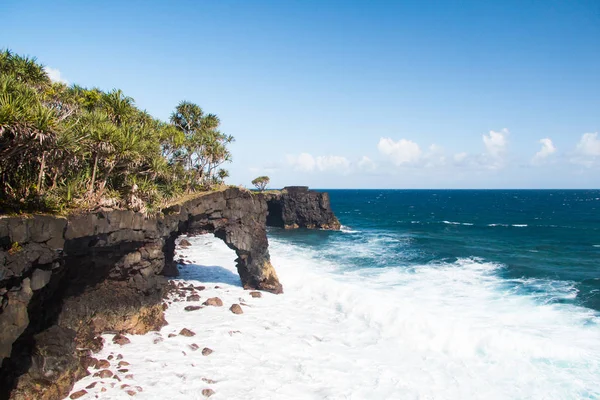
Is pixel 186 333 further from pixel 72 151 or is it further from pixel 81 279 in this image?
pixel 72 151

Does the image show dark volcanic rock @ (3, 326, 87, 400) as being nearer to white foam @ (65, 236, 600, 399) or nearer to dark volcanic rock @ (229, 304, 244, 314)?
white foam @ (65, 236, 600, 399)

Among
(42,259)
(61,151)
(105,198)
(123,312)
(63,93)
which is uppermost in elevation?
(63,93)

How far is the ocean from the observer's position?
1560cm

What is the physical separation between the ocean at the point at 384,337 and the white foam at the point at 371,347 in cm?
7

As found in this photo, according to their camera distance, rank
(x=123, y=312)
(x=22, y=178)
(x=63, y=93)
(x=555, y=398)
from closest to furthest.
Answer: (x=22, y=178) → (x=555, y=398) → (x=123, y=312) → (x=63, y=93)

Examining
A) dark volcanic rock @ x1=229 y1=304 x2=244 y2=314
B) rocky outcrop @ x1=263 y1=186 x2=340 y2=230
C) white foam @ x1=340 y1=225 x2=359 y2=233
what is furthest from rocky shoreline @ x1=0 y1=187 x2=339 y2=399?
rocky outcrop @ x1=263 y1=186 x2=340 y2=230

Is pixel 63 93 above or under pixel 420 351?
above

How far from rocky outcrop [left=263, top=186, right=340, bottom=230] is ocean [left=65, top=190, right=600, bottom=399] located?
33291 mm

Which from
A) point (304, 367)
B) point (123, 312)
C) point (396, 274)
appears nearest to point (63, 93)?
point (123, 312)

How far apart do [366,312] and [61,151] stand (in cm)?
1849

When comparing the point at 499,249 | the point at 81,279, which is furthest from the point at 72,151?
the point at 499,249

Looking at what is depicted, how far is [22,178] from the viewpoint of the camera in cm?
1408

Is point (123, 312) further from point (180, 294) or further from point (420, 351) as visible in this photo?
point (420, 351)

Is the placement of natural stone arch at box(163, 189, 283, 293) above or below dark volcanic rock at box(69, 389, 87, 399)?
above
